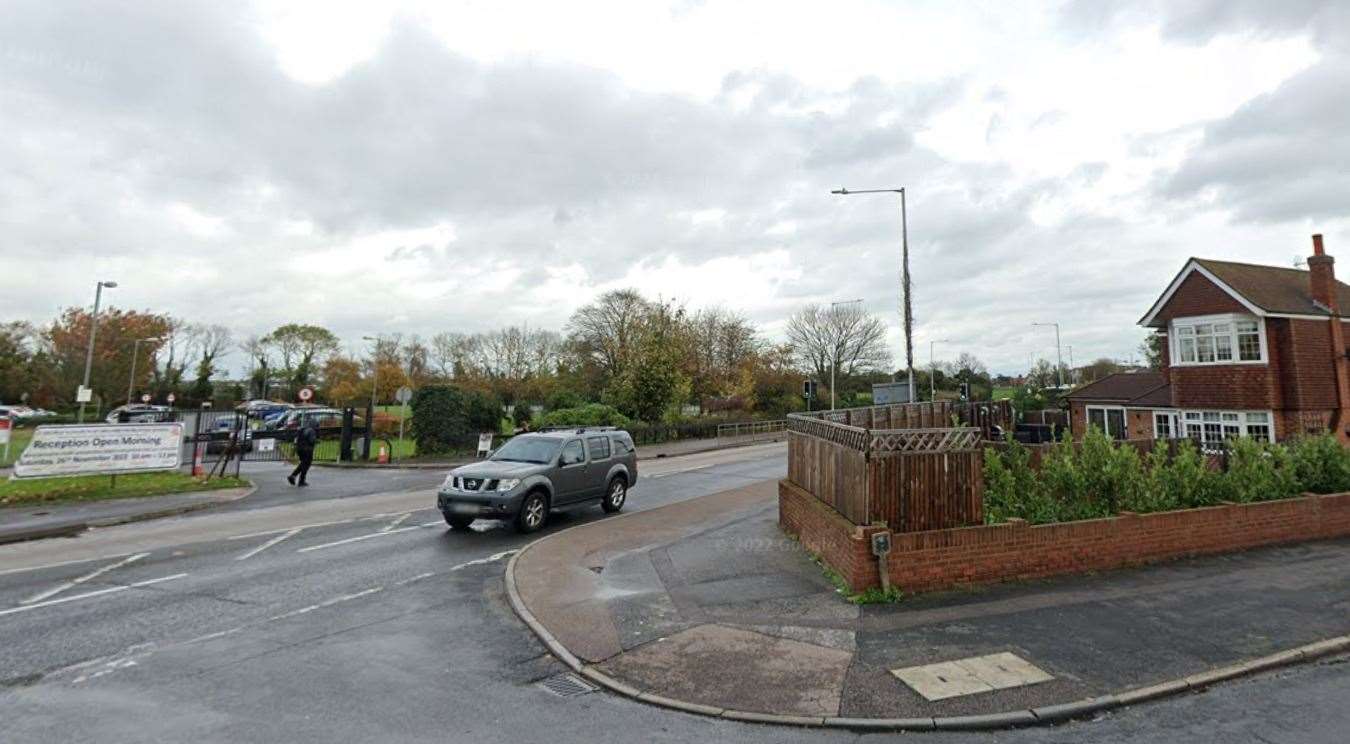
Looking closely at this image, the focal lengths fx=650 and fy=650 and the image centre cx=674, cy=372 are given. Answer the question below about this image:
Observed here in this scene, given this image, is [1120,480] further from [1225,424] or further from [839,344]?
[839,344]

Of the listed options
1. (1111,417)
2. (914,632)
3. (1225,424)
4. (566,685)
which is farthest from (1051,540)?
(1111,417)

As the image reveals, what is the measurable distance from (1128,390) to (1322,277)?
10508 mm

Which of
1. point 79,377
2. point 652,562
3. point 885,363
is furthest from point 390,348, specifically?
point 652,562

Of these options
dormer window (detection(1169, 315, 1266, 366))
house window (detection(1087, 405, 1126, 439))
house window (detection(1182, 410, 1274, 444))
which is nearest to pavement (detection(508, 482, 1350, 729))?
house window (detection(1182, 410, 1274, 444))

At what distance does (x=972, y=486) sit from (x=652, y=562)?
14.2 feet

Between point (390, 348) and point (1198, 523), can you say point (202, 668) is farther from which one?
point (390, 348)

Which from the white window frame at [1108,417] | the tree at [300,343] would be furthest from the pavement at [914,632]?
the tree at [300,343]

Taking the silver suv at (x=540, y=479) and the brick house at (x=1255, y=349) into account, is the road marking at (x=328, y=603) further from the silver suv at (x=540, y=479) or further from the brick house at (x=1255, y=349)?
the brick house at (x=1255, y=349)

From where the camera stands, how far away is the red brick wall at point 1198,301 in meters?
21.7

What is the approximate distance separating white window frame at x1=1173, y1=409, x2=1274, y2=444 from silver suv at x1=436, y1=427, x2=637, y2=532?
61.0ft

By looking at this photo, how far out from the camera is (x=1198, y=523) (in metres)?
9.25

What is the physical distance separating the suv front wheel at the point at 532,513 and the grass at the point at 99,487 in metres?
10.5

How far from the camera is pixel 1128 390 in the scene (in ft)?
104

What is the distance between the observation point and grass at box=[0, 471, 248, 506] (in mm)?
14547
